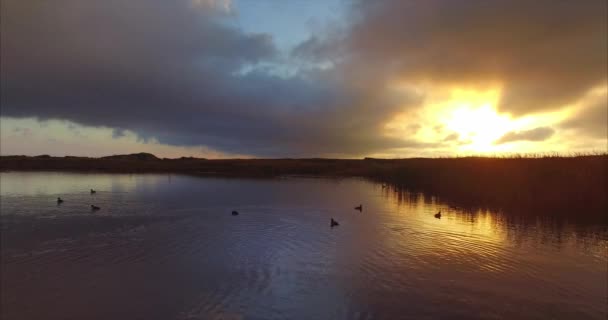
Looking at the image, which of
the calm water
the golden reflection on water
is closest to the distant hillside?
the calm water

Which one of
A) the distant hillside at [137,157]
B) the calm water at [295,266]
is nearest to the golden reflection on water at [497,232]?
the calm water at [295,266]

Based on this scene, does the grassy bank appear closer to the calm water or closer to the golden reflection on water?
the golden reflection on water

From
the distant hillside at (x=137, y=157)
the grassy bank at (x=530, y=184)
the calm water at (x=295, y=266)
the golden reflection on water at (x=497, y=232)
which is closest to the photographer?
the calm water at (x=295, y=266)

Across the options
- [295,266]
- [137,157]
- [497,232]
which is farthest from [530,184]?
[137,157]

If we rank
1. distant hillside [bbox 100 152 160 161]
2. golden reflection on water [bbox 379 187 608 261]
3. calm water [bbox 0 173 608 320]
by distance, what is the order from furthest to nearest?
distant hillside [bbox 100 152 160 161]
golden reflection on water [bbox 379 187 608 261]
calm water [bbox 0 173 608 320]

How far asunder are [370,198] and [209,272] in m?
20.2

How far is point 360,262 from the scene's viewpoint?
1157 centimetres

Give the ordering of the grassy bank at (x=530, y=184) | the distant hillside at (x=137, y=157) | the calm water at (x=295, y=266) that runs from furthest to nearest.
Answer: the distant hillside at (x=137, y=157)
the grassy bank at (x=530, y=184)
the calm water at (x=295, y=266)

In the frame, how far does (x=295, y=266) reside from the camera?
11.0 m

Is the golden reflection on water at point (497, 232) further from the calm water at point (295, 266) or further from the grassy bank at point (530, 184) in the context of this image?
the grassy bank at point (530, 184)

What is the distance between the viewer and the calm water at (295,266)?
820cm

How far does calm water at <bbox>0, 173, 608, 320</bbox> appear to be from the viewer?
8195 millimetres

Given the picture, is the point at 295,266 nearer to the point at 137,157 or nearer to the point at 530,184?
the point at 530,184

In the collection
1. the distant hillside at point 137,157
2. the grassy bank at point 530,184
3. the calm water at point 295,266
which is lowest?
the calm water at point 295,266
